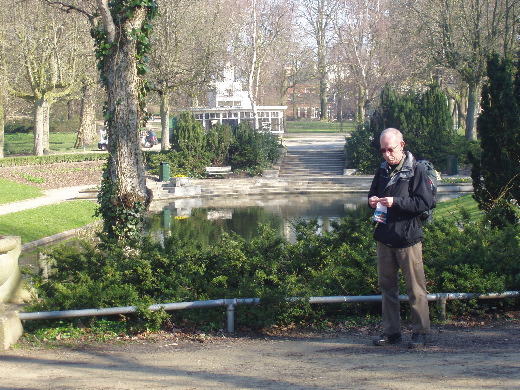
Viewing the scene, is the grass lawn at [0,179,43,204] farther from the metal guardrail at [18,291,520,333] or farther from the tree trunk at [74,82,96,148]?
the metal guardrail at [18,291,520,333]

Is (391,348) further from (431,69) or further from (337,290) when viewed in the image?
(431,69)

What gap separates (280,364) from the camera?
5617 mm

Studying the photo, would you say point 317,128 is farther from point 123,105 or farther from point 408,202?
point 408,202

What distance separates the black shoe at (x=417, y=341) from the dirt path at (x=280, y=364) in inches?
3.0

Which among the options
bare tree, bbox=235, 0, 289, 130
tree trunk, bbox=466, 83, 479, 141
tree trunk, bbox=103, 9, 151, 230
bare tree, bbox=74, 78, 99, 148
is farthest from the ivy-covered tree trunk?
bare tree, bbox=235, 0, 289, 130

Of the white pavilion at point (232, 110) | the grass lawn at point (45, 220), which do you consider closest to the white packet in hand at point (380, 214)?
the grass lawn at point (45, 220)

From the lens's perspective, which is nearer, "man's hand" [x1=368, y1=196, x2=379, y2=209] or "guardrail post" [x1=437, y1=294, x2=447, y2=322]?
"man's hand" [x1=368, y1=196, x2=379, y2=209]

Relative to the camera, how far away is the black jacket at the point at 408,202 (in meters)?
5.91

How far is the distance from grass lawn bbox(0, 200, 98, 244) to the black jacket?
39.9 ft

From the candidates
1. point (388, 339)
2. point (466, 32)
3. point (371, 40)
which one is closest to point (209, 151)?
point (466, 32)

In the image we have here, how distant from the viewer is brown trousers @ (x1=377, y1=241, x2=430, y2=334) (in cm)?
604

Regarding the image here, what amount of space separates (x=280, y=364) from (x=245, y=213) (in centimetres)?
1774

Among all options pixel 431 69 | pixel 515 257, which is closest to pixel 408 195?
pixel 515 257

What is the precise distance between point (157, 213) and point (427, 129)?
16112 mm
